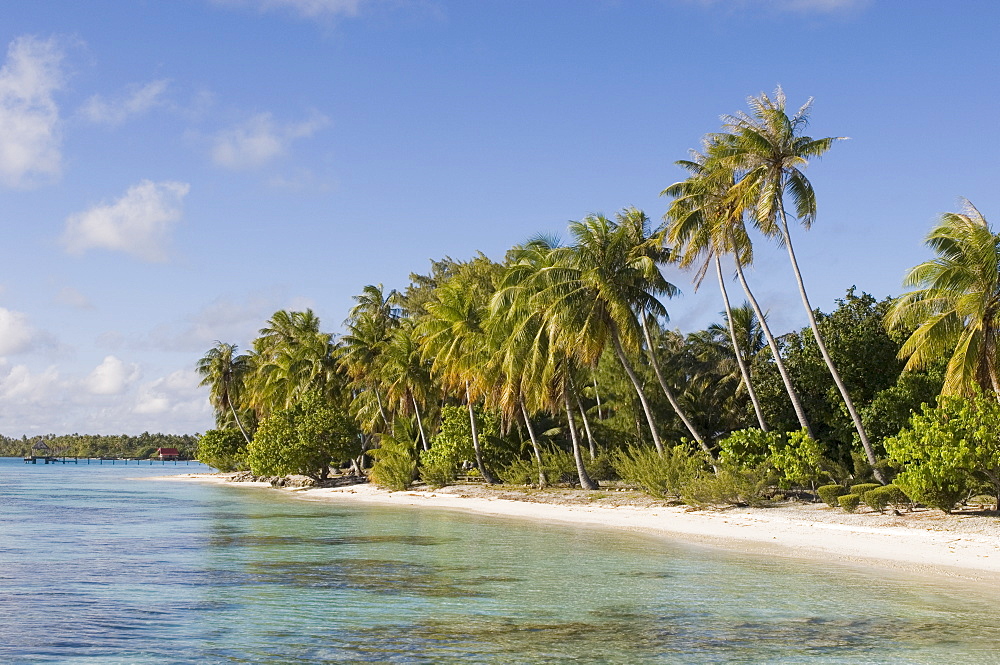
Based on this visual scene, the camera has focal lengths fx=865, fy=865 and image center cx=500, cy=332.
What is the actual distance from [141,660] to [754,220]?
21.8 meters

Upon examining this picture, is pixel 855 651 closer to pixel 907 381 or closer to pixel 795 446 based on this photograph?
pixel 795 446

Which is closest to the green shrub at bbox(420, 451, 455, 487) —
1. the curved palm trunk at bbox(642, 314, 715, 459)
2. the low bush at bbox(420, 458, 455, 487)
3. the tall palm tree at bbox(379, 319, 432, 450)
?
the low bush at bbox(420, 458, 455, 487)

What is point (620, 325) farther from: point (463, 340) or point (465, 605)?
point (465, 605)

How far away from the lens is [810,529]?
20.3m

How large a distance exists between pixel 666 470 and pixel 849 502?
6349mm

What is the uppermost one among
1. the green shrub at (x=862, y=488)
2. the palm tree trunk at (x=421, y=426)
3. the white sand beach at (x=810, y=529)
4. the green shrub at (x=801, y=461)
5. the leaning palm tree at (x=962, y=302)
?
the leaning palm tree at (x=962, y=302)

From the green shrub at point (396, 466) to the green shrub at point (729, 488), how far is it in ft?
62.5

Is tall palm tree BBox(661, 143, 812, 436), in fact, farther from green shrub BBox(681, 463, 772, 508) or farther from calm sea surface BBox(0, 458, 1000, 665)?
calm sea surface BBox(0, 458, 1000, 665)

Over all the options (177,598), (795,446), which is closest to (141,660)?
(177,598)

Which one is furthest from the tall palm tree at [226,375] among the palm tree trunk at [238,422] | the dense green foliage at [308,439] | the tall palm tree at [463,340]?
the tall palm tree at [463,340]

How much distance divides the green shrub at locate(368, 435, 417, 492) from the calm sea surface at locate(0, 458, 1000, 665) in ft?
66.7

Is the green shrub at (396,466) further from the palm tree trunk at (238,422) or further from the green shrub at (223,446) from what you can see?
the green shrub at (223,446)

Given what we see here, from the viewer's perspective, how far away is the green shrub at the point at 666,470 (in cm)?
2617

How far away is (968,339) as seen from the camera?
21.1m
